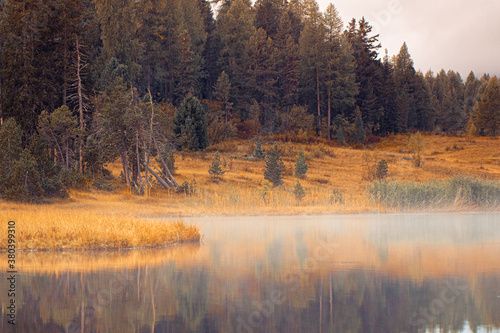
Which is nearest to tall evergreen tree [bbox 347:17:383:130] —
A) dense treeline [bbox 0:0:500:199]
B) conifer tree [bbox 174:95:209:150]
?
dense treeline [bbox 0:0:500:199]

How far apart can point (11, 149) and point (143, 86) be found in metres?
37.7

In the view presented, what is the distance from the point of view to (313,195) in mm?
33594

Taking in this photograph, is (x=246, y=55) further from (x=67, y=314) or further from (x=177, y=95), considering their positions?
(x=67, y=314)

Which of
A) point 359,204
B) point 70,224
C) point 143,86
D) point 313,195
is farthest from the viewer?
point 143,86

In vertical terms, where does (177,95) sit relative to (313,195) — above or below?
above

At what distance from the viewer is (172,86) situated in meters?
66.7

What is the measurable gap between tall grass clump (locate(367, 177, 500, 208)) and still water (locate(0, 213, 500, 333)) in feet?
32.7

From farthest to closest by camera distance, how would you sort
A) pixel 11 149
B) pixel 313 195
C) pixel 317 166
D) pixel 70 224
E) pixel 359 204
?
pixel 317 166 < pixel 313 195 < pixel 359 204 < pixel 11 149 < pixel 70 224

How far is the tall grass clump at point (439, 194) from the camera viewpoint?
1195 inches

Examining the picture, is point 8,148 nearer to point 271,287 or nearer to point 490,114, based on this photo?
point 271,287

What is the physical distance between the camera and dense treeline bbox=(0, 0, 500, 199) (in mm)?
33031

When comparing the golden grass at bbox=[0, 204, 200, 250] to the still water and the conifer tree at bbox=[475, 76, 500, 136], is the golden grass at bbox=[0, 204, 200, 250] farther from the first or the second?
the conifer tree at bbox=[475, 76, 500, 136]

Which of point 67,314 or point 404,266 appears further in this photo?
point 404,266

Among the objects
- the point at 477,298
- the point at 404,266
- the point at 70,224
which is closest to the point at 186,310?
the point at 477,298
